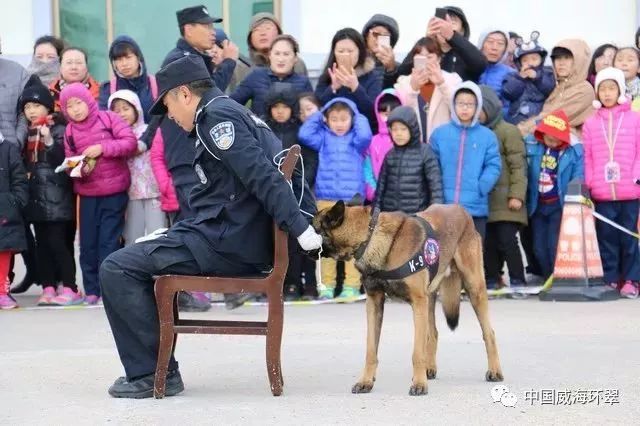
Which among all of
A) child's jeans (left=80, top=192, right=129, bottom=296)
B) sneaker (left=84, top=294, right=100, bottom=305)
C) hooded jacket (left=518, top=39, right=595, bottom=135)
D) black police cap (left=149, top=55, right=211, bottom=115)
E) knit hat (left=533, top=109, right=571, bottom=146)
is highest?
black police cap (left=149, top=55, right=211, bottom=115)

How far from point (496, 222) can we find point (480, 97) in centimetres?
114

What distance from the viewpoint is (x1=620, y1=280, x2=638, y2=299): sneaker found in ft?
35.1

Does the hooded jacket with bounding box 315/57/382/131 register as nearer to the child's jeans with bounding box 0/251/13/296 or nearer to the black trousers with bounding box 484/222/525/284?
the black trousers with bounding box 484/222/525/284

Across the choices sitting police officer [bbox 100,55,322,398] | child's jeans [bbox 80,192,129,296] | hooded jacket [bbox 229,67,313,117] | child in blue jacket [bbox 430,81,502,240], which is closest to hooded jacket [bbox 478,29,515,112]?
child in blue jacket [bbox 430,81,502,240]

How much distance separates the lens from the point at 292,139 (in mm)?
10742

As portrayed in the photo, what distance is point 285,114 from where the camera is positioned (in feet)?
35.3

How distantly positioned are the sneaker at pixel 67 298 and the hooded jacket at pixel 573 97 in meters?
4.09

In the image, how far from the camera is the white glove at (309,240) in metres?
6.26

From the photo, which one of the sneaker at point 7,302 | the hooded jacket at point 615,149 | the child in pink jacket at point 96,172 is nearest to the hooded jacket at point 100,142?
the child in pink jacket at point 96,172

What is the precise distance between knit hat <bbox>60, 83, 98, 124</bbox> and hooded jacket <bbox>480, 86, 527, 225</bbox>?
10.7ft

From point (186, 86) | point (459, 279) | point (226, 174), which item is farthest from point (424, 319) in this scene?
point (186, 86)

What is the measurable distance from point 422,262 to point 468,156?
416 centimetres

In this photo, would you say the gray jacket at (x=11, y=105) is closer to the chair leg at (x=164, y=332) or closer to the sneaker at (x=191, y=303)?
the sneaker at (x=191, y=303)

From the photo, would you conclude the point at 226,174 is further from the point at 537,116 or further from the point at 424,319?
the point at 537,116
